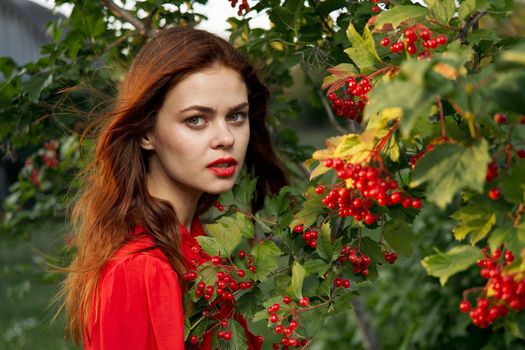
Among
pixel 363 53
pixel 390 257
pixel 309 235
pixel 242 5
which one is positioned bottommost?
pixel 390 257

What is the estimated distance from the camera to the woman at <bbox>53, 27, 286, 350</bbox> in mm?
1894

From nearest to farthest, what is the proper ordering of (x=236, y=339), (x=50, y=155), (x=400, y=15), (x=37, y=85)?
(x=400, y=15), (x=236, y=339), (x=37, y=85), (x=50, y=155)

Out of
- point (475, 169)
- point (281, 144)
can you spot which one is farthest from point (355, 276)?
point (281, 144)

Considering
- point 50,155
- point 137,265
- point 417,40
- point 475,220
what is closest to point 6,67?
point 50,155

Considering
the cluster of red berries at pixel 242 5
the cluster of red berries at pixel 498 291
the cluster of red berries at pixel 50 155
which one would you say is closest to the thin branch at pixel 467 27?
the cluster of red berries at pixel 498 291

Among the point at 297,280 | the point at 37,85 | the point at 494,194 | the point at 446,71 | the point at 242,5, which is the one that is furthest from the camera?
the point at 37,85

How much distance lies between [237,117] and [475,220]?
98 cm

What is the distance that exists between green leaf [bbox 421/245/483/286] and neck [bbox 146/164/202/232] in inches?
41.9

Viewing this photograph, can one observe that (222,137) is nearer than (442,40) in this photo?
No

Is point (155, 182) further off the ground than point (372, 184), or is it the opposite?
point (372, 184)

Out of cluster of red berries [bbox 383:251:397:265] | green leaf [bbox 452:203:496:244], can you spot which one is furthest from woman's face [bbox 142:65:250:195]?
green leaf [bbox 452:203:496:244]

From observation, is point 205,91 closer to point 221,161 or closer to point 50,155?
point 221,161

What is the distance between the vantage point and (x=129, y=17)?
9.29ft

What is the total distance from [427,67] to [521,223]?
1.29 ft
